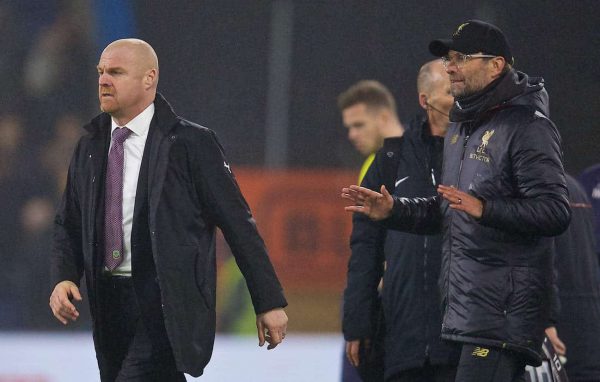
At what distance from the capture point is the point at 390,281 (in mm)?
4332

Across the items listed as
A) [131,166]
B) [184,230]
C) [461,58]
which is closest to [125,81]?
[131,166]

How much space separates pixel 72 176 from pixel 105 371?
2.16 ft

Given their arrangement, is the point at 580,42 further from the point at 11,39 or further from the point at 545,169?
the point at 545,169

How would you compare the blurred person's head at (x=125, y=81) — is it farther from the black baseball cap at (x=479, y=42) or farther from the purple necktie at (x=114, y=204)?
the black baseball cap at (x=479, y=42)

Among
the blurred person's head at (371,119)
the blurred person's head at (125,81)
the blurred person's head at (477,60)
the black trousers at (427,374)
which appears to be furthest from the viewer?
the blurred person's head at (371,119)

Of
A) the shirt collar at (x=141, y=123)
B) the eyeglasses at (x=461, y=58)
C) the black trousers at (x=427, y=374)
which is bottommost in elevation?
the black trousers at (x=427, y=374)

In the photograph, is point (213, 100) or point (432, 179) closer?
point (432, 179)

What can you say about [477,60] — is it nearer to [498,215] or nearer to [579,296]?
[498,215]

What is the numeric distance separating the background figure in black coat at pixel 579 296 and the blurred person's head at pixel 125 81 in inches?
64.0

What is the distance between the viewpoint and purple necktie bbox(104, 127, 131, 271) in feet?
12.4

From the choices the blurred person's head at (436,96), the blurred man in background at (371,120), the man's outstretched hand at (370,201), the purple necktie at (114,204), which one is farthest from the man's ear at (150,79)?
the blurred man in background at (371,120)

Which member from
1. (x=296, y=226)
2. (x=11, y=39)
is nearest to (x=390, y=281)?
(x=296, y=226)

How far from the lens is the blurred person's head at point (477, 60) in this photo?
3.64 m

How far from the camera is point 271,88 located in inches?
363
